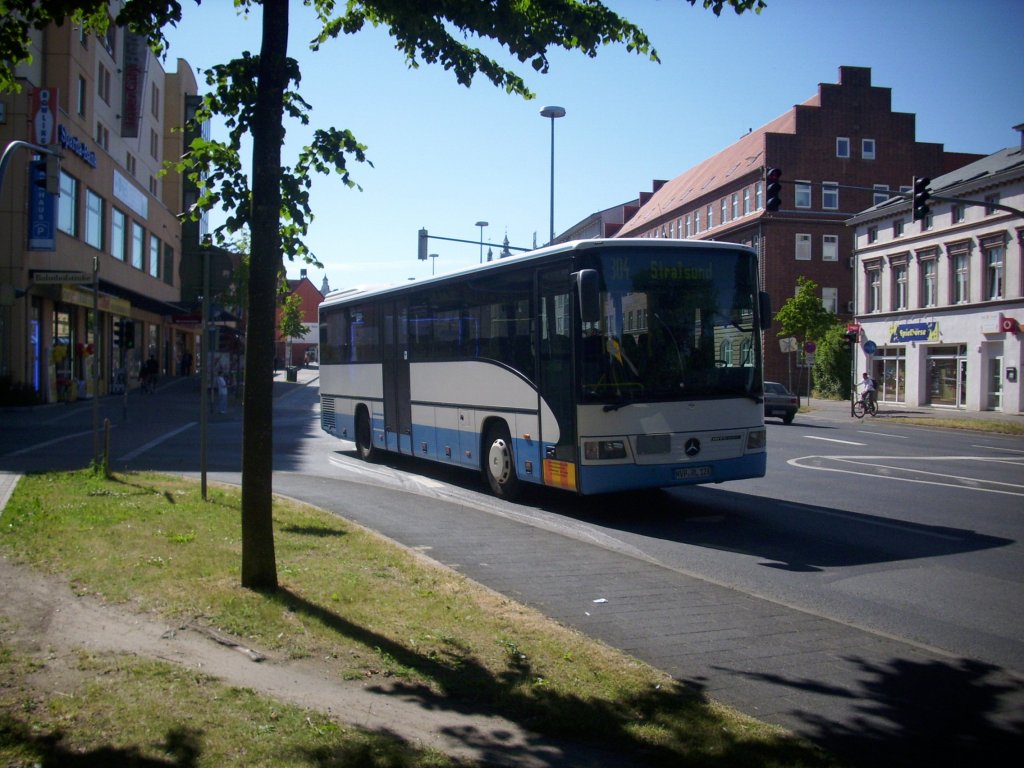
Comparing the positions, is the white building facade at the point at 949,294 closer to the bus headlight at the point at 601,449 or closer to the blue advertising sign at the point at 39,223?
the bus headlight at the point at 601,449

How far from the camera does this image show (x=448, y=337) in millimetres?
14445

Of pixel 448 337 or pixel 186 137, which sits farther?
pixel 448 337

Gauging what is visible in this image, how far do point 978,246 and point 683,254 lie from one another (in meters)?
34.9

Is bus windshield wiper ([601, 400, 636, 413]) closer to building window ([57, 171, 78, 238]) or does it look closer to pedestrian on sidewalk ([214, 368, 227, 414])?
pedestrian on sidewalk ([214, 368, 227, 414])

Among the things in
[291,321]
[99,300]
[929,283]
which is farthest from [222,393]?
[291,321]

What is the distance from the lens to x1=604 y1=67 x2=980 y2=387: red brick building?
2420 inches

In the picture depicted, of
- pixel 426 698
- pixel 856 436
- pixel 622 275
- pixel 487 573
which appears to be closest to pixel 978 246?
pixel 856 436

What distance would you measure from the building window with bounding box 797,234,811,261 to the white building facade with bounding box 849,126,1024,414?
31.1 feet

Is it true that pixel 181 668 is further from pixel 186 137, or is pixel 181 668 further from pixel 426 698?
pixel 186 137

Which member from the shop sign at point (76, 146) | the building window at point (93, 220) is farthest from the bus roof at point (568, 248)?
the building window at point (93, 220)

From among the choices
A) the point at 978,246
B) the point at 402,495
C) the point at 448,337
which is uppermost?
the point at 978,246

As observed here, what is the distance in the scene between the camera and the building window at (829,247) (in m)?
62.1

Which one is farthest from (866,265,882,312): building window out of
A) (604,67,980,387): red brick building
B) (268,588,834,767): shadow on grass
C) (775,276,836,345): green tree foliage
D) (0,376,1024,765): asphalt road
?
(268,588,834,767): shadow on grass

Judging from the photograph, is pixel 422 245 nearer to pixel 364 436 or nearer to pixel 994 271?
pixel 364 436
